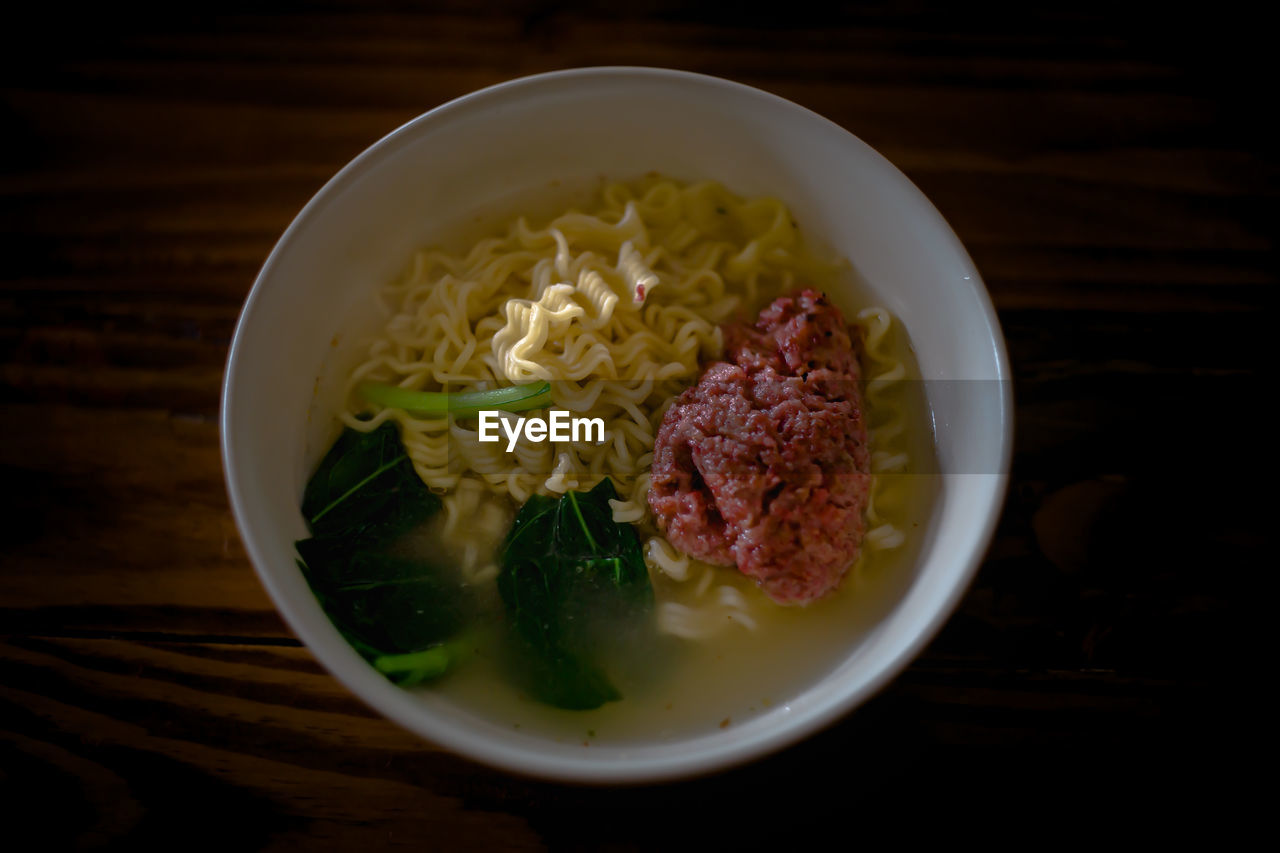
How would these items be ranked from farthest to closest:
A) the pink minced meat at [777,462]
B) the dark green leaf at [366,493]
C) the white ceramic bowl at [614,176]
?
1. the dark green leaf at [366,493]
2. the pink minced meat at [777,462]
3. the white ceramic bowl at [614,176]

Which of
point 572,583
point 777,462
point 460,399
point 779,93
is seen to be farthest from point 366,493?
point 779,93

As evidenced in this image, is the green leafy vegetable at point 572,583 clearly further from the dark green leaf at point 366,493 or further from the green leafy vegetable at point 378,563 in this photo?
the dark green leaf at point 366,493

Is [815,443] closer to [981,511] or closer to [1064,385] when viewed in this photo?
[981,511]

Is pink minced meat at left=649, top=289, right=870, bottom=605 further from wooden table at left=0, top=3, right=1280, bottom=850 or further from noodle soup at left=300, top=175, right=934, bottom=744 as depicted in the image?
wooden table at left=0, top=3, right=1280, bottom=850

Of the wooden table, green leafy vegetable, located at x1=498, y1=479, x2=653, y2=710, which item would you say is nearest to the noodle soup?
green leafy vegetable, located at x1=498, y1=479, x2=653, y2=710

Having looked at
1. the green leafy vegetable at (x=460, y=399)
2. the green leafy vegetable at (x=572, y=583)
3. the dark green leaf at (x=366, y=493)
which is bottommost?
the green leafy vegetable at (x=572, y=583)

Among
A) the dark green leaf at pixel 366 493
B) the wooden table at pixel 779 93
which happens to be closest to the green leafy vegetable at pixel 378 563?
the dark green leaf at pixel 366 493
